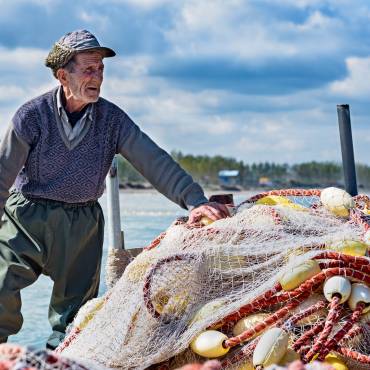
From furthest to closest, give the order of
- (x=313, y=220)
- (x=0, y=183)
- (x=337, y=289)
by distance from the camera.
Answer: (x=0, y=183) → (x=313, y=220) → (x=337, y=289)

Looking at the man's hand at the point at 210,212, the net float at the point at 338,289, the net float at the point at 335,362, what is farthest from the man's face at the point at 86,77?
the net float at the point at 335,362

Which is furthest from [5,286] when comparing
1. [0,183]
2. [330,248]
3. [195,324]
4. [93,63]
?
[330,248]

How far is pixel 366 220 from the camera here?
3311 mm

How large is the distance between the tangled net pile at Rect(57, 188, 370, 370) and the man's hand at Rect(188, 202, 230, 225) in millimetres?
170

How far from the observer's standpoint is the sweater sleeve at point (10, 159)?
3834 millimetres

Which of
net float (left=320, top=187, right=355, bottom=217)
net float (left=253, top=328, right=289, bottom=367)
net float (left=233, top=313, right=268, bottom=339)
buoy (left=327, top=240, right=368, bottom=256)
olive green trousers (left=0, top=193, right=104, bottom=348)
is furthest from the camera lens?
olive green trousers (left=0, top=193, right=104, bottom=348)

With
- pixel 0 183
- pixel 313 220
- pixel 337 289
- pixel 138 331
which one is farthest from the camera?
pixel 0 183

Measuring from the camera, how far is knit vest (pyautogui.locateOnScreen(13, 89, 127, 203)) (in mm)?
3918

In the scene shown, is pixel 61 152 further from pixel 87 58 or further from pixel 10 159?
pixel 87 58

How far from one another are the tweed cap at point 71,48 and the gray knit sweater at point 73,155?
0.19 metres

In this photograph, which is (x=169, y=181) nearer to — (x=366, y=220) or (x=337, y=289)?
(x=366, y=220)

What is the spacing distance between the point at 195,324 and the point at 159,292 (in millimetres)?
199

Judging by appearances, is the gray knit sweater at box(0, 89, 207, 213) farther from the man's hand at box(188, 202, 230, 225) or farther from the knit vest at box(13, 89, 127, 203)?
the man's hand at box(188, 202, 230, 225)

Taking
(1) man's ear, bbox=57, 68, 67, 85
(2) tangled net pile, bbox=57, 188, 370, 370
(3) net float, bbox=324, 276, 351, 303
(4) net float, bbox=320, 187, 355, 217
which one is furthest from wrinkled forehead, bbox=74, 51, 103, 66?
(3) net float, bbox=324, 276, 351, 303
